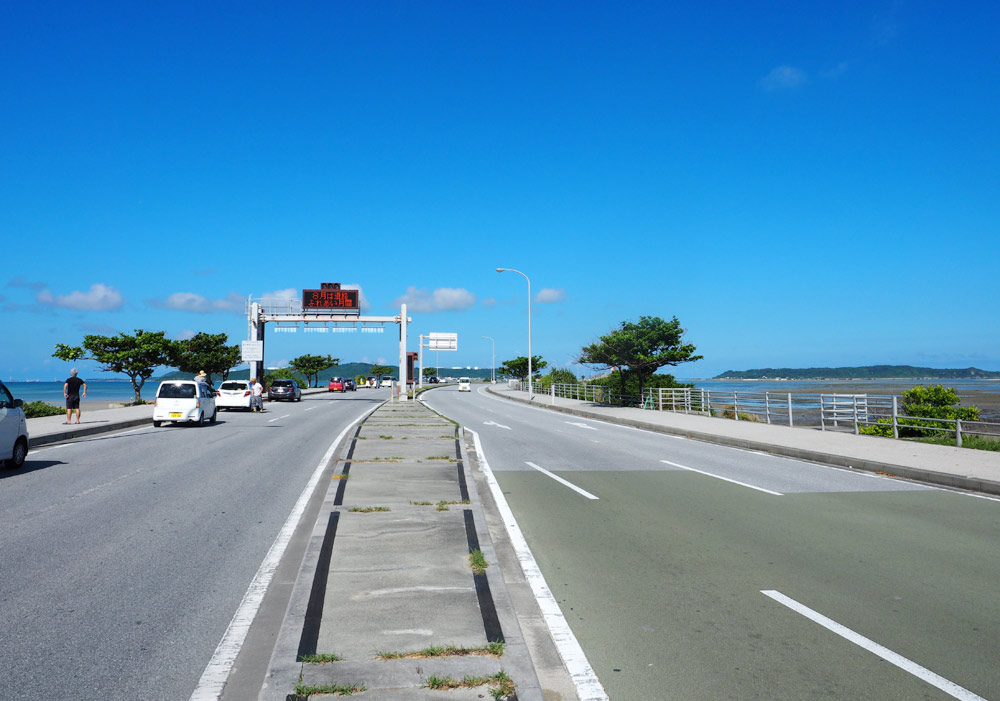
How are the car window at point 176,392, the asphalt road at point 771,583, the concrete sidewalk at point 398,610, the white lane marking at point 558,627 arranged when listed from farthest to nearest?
the car window at point 176,392
the asphalt road at point 771,583
the white lane marking at point 558,627
the concrete sidewalk at point 398,610

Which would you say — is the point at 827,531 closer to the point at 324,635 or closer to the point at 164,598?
the point at 324,635

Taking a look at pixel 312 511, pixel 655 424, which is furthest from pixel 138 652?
pixel 655 424

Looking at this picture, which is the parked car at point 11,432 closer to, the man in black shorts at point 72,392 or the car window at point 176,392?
the man in black shorts at point 72,392

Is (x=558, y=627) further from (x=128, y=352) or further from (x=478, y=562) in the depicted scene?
(x=128, y=352)

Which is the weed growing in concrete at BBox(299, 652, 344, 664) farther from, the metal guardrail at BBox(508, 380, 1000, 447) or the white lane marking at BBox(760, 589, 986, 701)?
the metal guardrail at BBox(508, 380, 1000, 447)

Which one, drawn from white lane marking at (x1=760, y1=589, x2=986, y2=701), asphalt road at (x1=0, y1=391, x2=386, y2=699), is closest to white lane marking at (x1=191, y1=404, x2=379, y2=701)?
asphalt road at (x1=0, y1=391, x2=386, y2=699)

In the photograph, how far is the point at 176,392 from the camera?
23312mm

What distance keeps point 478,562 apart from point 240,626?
1978 mm

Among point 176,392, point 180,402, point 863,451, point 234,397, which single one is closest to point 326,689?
point 863,451

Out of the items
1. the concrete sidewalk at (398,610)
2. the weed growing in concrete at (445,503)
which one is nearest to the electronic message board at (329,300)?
the concrete sidewalk at (398,610)

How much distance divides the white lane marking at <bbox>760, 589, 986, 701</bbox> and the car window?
21874mm

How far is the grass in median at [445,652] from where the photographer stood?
13.3 ft

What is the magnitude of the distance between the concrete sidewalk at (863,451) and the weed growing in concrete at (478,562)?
353 inches

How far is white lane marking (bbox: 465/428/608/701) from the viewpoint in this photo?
3.88m
